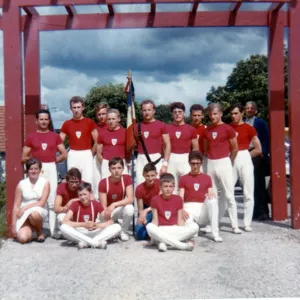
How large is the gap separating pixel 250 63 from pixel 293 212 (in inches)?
1270

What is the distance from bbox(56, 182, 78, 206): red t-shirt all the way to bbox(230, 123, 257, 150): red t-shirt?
2417 millimetres

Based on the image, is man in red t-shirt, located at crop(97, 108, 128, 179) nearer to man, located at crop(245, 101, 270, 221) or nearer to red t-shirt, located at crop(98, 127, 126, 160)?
red t-shirt, located at crop(98, 127, 126, 160)

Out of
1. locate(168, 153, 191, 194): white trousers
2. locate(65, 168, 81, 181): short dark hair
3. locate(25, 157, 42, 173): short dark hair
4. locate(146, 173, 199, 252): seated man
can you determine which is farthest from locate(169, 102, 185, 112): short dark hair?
locate(25, 157, 42, 173): short dark hair

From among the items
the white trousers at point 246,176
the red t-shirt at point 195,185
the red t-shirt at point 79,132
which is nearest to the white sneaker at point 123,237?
the red t-shirt at point 195,185

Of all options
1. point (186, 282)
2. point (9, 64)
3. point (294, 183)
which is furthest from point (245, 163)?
point (9, 64)

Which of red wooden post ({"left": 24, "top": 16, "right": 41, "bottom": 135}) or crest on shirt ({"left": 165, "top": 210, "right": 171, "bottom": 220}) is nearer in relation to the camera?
crest on shirt ({"left": 165, "top": 210, "right": 171, "bottom": 220})

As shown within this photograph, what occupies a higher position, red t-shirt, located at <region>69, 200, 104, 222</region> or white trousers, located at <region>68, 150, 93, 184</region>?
white trousers, located at <region>68, 150, 93, 184</region>

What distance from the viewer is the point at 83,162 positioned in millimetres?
6992

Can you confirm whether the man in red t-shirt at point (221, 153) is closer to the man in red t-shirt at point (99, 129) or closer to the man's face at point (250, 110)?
the man's face at point (250, 110)

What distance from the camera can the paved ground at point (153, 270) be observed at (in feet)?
13.3

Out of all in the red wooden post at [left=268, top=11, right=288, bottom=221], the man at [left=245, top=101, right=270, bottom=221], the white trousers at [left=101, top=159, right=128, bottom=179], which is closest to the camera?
the white trousers at [left=101, top=159, right=128, bottom=179]

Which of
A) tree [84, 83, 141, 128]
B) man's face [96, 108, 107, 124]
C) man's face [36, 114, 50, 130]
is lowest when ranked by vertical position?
man's face [36, 114, 50, 130]

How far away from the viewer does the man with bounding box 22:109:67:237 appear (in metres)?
6.75

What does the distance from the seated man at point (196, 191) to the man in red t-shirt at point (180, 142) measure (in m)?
0.34
